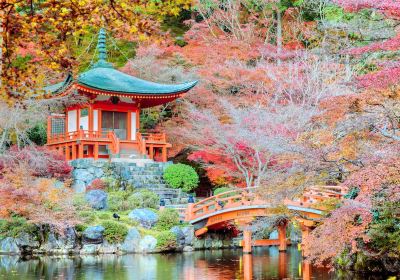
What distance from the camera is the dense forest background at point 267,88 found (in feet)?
19.3

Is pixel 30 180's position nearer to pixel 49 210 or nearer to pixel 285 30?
pixel 49 210

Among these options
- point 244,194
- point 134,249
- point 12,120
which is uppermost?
point 12,120

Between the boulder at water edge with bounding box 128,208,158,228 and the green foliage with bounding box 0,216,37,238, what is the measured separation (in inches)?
119

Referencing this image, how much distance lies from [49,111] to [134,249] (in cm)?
908

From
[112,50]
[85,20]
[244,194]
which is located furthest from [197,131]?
[85,20]

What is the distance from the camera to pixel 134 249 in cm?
1867

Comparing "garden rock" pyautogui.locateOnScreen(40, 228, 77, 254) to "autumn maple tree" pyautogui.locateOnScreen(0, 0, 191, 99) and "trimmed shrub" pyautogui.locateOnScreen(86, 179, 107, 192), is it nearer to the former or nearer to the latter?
"trimmed shrub" pyautogui.locateOnScreen(86, 179, 107, 192)

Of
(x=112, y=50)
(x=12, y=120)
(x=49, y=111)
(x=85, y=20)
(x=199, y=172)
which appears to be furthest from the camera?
(x=112, y=50)

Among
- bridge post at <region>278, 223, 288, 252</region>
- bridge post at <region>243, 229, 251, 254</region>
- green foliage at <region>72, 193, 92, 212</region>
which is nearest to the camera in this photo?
green foliage at <region>72, 193, 92, 212</region>

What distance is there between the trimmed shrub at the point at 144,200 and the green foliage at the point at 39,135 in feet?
26.5

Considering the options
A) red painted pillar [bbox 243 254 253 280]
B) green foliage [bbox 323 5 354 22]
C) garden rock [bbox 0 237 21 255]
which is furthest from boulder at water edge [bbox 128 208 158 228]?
green foliage [bbox 323 5 354 22]

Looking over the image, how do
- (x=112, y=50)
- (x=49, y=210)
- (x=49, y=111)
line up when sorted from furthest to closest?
(x=112, y=50) < (x=49, y=111) < (x=49, y=210)

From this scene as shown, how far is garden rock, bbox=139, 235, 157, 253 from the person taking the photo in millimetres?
18672

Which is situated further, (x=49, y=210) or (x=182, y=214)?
(x=182, y=214)
